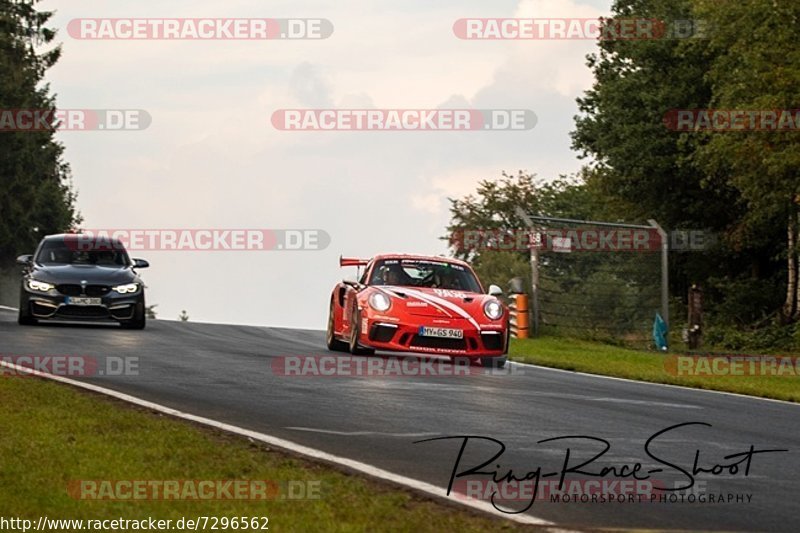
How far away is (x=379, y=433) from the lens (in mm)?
10961

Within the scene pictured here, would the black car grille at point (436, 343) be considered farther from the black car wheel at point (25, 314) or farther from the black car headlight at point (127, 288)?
the black car wheel at point (25, 314)

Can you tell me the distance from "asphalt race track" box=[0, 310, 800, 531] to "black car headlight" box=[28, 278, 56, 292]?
414 centimetres

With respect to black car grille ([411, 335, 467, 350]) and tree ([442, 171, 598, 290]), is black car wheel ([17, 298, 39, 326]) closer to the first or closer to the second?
black car grille ([411, 335, 467, 350])

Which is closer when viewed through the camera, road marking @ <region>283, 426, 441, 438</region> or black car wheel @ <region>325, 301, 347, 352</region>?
road marking @ <region>283, 426, 441, 438</region>

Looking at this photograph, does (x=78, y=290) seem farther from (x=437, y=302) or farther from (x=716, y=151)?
(x=716, y=151)

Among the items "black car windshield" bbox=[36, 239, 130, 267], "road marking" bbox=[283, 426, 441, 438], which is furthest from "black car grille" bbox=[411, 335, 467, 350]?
"black car windshield" bbox=[36, 239, 130, 267]

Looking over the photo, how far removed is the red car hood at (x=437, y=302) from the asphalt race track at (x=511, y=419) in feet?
3.58

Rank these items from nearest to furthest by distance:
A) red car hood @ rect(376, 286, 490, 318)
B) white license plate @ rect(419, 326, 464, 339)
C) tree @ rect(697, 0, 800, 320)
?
white license plate @ rect(419, 326, 464, 339), red car hood @ rect(376, 286, 490, 318), tree @ rect(697, 0, 800, 320)

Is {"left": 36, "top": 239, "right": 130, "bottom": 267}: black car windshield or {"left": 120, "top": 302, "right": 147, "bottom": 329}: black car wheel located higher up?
{"left": 36, "top": 239, "right": 130, "bottom": 267}: black car windshield

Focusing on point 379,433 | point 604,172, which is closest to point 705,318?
point 604,172

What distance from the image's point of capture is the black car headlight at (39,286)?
24.1m

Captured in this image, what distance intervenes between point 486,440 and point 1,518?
4315 mm

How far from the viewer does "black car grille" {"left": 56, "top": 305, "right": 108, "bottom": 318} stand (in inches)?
947

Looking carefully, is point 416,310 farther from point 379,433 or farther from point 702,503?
point 702,503
